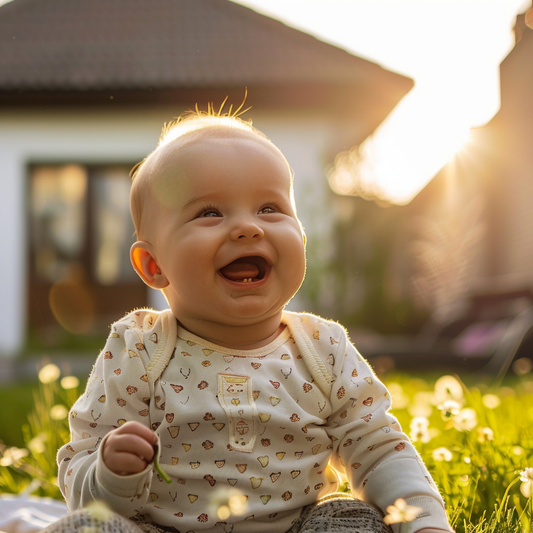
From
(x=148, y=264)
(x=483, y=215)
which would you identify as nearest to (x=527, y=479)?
(x=148, y=264)

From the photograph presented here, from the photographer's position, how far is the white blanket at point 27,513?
1948 mm

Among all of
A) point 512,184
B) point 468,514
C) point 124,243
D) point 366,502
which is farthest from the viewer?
point 512,184

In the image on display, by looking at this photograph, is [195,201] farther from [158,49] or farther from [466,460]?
[158,49]

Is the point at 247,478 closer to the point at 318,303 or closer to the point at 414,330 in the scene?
the point at 318,303

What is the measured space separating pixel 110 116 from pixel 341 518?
8664 millimetres

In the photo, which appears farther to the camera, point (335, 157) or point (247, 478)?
point (335, 157)

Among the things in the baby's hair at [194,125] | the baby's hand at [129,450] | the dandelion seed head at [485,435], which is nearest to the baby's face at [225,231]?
the baby's hair at [194,125]

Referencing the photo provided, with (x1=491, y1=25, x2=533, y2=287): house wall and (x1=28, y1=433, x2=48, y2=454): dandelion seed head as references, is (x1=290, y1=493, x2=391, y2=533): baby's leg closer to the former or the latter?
(x1=28, y1=433, x2=48, y2=454): dandelion seed head

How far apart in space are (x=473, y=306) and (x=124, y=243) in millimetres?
5613

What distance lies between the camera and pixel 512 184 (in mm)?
13258

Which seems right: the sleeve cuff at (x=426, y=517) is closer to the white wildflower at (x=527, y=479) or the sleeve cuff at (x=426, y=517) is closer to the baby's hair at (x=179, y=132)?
the white wildflower at (x=527, y=479)

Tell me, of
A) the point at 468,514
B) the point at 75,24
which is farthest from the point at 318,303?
the point at 468,514

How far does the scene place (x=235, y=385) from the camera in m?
1.48

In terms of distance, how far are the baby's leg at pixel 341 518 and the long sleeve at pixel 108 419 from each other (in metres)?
0.39
